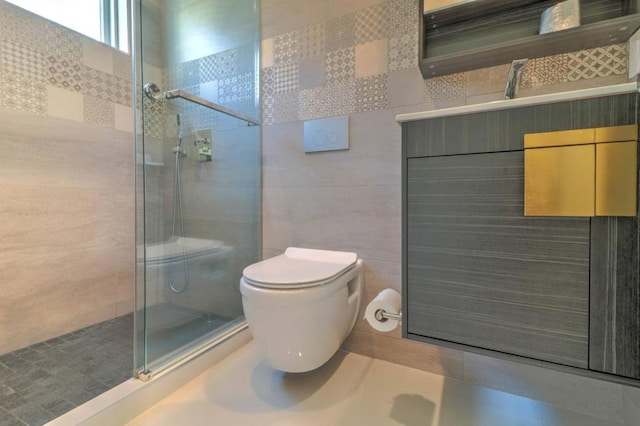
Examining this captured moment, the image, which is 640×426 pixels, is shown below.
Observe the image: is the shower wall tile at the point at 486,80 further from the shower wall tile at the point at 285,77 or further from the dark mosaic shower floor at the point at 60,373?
the dark mosaic shower floor at the point at 60,373

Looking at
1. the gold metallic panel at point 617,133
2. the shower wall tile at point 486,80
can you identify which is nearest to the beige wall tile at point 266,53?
the shower wall tile at point 486,80

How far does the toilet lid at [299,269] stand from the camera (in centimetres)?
103

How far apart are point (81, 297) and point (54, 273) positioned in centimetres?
19

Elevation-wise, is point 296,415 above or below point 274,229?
below

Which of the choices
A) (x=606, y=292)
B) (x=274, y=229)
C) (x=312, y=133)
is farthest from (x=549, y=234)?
(x=274, y=229)

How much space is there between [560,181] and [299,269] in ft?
2.93

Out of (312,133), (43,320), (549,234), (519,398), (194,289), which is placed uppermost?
(312,133)

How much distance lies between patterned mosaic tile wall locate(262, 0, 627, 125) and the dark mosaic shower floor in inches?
55.1

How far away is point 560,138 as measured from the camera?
68 cm

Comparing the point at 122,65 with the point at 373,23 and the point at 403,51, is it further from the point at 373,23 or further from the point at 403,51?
the point at 403,51

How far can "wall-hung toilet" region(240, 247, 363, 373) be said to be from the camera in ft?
3.29

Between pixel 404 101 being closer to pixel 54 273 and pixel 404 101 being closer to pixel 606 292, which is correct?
pixel 606 292

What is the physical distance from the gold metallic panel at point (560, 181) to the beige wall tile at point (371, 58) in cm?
90

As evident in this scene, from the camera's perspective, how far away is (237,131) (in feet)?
5.46
